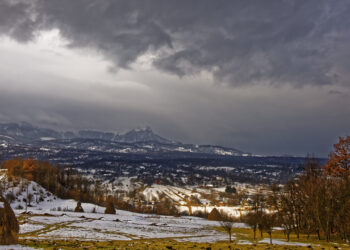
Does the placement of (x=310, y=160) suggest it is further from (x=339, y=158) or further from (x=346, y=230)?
(x=346, y=230)

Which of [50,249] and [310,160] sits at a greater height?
[310,160]

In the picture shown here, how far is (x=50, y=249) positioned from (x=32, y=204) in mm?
88761

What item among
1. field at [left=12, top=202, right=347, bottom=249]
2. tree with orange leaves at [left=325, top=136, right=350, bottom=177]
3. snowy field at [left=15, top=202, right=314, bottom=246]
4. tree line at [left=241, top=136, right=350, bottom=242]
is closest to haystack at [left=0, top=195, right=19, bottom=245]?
field at [left=12, top=202, right=347, bottom=249]

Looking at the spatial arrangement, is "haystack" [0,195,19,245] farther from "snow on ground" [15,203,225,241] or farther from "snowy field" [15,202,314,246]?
"snow on ground" [15,203,225,241]

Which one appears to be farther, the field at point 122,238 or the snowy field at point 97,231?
the snowy field at point 97,231

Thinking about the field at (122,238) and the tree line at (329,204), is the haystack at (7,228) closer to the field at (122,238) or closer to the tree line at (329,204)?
the field at (122,238)

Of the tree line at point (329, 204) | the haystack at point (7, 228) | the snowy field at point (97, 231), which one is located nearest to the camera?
the haystack at point (7, 228)

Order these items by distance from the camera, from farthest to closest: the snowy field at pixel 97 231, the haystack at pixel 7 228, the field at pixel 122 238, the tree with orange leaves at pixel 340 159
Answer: the tree with orange leaves at pixel 340 159 < the snowy field at pixel 97 231 < the field at pixel 122 238 < the haystack at pixel 7 228

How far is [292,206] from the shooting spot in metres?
56.6

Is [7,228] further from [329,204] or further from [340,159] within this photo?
[340,159]

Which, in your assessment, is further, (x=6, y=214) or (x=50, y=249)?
(x=6, y=214)

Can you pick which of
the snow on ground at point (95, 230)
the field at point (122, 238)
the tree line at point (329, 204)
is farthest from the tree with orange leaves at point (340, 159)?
the snow on ground at point (95, 230)

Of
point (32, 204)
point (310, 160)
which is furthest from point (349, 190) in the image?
point (32, 204)

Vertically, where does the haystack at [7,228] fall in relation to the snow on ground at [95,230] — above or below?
above
